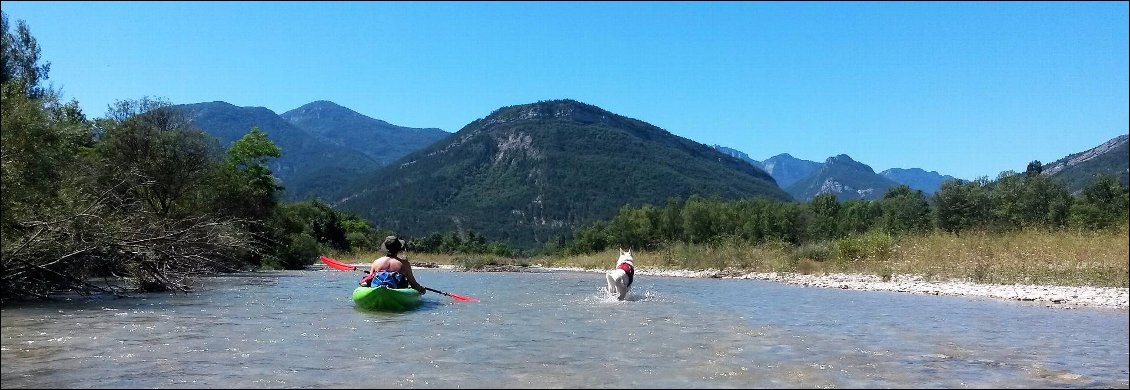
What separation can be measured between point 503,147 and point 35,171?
173210 mm

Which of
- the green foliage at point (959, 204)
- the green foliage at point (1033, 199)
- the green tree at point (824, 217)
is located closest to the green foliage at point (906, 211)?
the green tree at point (824, 217)

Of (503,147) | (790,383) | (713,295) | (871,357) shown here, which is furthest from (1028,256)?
(503,147)

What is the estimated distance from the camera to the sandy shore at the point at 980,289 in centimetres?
1382

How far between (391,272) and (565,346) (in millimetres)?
7664

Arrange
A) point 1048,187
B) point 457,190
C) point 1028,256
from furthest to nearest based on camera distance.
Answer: point 457,190 < point 1048,187 < point 1028,256

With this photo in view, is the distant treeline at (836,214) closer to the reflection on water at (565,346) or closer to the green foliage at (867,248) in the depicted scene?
the green foliage at (867,248)

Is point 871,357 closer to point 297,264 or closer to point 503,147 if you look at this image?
point 297,264

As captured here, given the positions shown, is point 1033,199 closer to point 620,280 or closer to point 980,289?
point 980,289

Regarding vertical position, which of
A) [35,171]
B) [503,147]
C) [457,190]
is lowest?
[35,171]

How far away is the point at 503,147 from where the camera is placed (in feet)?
617

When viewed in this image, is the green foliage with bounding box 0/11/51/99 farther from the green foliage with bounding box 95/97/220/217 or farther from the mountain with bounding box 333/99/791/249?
the mountain with bounding box 333/99/791/249

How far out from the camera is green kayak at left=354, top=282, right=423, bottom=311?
46.8ft

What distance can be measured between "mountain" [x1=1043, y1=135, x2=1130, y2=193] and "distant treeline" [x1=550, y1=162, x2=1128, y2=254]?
2687 mm

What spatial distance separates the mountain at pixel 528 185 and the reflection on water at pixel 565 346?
121813mm
